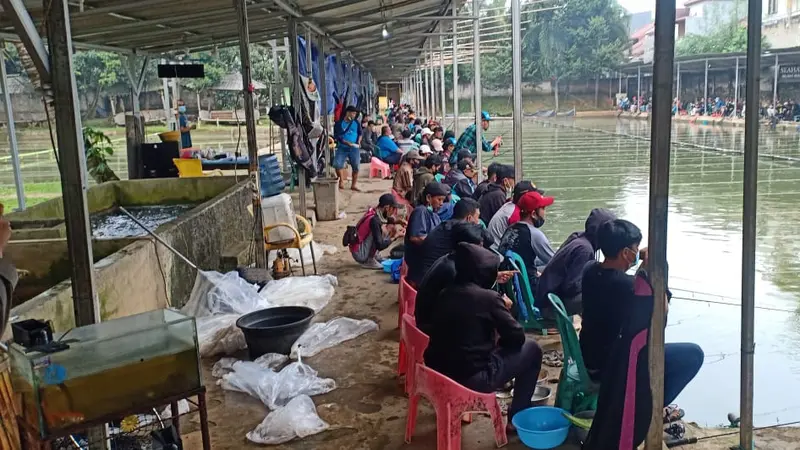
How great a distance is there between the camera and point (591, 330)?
10.8ft

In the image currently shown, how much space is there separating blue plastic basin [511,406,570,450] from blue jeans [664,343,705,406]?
0.50m

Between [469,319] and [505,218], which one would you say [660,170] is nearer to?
[469,319]

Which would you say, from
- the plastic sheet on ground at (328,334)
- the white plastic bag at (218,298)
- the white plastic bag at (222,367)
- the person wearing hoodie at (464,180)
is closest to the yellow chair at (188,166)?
the person wearing hoodie at (464,180)

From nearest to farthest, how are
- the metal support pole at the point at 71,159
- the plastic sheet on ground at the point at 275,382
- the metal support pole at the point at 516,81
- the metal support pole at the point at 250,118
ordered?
1. the metal support pole at the point at 71,159
2. the plastic sheet on ground at the point at 275,382
3. the metal support pole at the point at 250,118
4. the metal support pole at the point at 516,81

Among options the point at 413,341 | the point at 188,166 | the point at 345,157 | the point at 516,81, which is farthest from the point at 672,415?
the point at 345,157

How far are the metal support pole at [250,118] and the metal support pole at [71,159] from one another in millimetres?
3594

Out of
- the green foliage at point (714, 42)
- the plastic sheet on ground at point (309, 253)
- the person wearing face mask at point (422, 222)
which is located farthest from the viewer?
the green foliage at point (714, 42)

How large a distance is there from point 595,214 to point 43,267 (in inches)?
161

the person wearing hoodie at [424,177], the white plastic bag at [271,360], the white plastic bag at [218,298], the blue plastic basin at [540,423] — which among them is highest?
the person wearing hoodie at [424,177]

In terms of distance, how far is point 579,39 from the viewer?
42625 millimetres

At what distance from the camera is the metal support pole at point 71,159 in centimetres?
265

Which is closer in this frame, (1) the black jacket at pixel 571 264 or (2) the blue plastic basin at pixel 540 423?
(2) the blue plastic basin at pixel 540 423

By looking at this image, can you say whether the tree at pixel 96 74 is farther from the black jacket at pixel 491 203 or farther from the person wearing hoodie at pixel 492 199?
the black jacket at pixel 491 203

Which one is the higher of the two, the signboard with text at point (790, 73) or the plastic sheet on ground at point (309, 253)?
the signboard with text at point (790, 73)
